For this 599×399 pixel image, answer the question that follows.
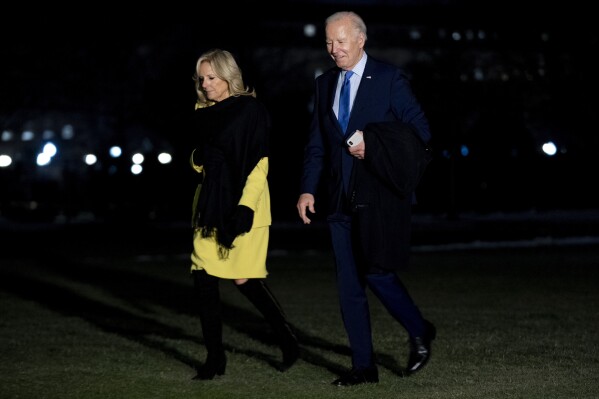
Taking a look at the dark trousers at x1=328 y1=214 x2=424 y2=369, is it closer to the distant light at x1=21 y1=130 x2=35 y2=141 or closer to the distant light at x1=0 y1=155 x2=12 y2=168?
the distant light at x1=0 y1=155 x2=12 y2=168

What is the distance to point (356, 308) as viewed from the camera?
740 cm

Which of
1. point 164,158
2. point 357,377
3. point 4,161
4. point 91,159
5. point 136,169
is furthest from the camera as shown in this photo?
point 4,161

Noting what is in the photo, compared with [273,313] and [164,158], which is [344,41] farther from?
[164,158]

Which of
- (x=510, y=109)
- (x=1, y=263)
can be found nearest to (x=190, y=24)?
(x=510, y=109)

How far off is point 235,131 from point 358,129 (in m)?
0.74

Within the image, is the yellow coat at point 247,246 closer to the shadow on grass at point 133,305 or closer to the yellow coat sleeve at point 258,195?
the yellow coat sleeve at point 258,195


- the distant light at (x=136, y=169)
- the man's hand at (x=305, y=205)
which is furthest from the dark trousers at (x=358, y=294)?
the distant light at (x=136, y=169)

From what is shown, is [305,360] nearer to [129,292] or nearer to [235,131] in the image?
[235,131]

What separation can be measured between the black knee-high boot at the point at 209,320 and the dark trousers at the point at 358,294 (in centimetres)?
75

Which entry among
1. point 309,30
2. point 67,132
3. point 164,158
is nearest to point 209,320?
point 164,158

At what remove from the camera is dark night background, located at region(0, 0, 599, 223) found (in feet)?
136

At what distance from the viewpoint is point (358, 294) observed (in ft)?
24.3

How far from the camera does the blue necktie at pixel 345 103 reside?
23.9 feet

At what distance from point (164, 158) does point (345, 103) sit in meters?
38.5
